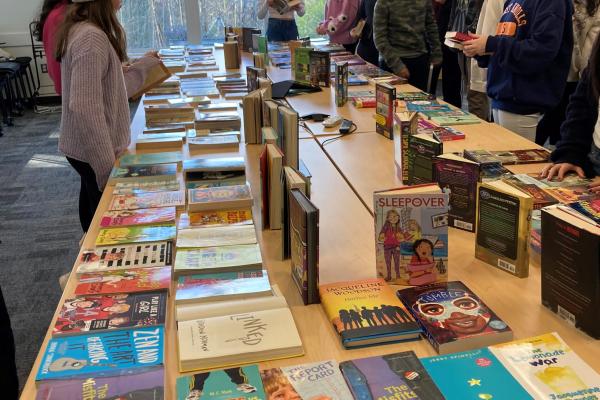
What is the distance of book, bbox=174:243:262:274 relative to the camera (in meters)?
1.53

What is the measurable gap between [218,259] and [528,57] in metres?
1.95

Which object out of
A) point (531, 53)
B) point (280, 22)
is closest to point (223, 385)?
point (531, 53)

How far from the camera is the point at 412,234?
4.71 feet

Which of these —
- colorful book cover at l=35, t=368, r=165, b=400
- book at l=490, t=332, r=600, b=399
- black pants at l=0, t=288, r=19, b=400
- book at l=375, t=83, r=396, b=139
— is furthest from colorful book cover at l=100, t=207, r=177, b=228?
book at l=375, t=83, r=396, b=139

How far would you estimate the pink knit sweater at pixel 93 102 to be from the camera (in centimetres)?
221

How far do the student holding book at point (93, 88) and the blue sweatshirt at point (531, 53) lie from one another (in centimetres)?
173

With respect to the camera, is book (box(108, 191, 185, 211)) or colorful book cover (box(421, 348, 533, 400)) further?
book (box(108, 191, 185, 211))

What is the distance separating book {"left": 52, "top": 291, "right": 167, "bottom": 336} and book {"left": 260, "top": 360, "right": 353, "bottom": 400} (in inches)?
12.2

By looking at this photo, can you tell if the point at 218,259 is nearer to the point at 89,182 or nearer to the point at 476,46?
the point at 89,182

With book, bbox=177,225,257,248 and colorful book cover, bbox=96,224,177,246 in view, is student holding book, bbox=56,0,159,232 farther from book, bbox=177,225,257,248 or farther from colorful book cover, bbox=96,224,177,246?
book, bbox=177,225,257,248

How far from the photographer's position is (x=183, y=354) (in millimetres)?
1188

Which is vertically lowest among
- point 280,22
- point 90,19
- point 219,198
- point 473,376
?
point 473,376

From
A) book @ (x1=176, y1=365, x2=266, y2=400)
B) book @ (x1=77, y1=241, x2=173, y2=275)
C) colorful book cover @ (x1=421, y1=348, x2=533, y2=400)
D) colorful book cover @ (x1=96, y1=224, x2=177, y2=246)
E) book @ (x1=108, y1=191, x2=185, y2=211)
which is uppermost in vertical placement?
book @ (x1=108, y1=191, x2=185, y2=211)

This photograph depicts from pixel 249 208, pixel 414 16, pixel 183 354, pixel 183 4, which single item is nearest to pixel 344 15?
pixel 414 16
